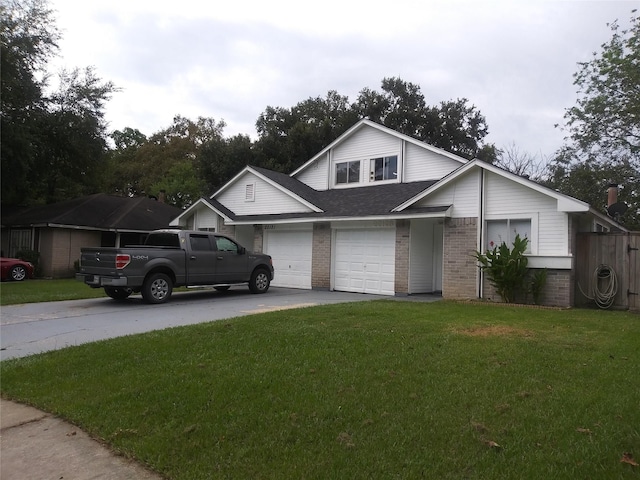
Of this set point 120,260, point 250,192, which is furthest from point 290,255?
point 120,260

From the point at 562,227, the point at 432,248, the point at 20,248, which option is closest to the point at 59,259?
the point at 20,248

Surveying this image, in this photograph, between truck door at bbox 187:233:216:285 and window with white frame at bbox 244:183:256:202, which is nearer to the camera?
truck door at bbox 187:233:216:285

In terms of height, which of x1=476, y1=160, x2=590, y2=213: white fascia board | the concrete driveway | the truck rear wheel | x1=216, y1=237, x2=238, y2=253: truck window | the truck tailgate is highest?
x1=476, y1=160, x2=590, y2=213: white fascia board

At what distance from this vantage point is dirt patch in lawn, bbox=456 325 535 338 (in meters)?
7.25

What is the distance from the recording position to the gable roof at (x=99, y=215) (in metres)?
23.5

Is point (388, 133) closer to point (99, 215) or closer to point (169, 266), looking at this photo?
point (169, 266)

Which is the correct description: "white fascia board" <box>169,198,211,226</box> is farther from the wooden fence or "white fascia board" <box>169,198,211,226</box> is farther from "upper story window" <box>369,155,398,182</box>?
the wooden fence

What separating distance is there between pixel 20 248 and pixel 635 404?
26799 millimetres

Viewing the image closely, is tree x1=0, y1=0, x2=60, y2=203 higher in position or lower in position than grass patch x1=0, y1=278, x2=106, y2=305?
higher

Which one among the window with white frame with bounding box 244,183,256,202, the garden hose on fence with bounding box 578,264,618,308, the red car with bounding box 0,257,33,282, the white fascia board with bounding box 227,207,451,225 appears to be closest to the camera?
the garden hose on fence with bounding box 578,264,618,308

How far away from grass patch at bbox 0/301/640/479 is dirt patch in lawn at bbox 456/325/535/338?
0.16ft

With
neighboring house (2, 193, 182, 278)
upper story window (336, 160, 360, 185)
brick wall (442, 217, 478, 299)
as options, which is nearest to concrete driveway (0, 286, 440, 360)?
brick wall (442, 217, 478, 299)

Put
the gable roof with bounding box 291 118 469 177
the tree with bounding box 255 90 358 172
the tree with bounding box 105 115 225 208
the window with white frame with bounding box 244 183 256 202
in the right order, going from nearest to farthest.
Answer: the gable roof with bounding box 291 118 469 177, the window with white frame with bounding box 244 183 256 202, the tree with bounding box 255 90 358 172, the tree with bounding box 105 115 225 208

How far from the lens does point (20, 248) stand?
79.3 feet
